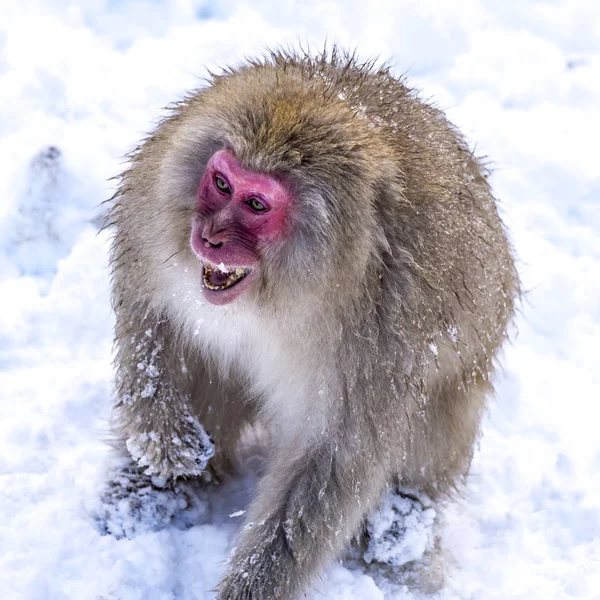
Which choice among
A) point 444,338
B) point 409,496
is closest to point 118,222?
point 444,338

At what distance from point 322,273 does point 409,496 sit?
1.17 metres

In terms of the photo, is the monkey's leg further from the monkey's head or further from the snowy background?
the monkey's head

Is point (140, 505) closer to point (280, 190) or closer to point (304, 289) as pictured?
point (304, 289)

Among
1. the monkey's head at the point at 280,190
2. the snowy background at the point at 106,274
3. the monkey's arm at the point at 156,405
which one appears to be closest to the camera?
the monkey's head at the point at 280,190

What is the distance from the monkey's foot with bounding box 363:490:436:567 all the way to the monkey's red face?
1.12m

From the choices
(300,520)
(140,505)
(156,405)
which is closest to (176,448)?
(156,405)

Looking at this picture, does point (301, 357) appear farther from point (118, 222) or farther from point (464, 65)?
point (464, 65)

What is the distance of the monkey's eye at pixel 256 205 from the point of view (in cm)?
231

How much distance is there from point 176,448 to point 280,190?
3.45ft

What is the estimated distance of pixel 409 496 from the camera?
3.22 metres

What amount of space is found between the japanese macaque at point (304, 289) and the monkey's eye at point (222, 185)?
3cm

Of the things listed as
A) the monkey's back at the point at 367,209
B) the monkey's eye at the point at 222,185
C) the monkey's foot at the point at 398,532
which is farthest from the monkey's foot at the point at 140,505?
the monkey's eye at the point at 222,185

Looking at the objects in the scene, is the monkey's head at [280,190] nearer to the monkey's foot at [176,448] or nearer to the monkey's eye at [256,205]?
the monkey's eye at [256,205]

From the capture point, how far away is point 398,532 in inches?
123
